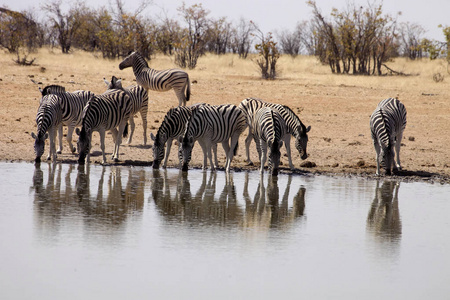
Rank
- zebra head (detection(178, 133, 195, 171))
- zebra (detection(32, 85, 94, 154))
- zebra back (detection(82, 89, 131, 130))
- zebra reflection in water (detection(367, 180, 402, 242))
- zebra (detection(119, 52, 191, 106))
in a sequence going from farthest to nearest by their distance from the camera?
zebra (detection(119, 52, 191, 106)) < zebra (detection(32, 85, 94, 154)) < zebra back (detection(82, 89, 131, 130)) < zebra head (detection(178, 133, 195, 171)) < zebra reflection in water (detection(367, 180, 402, 242))

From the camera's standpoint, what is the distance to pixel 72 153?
12672 mm

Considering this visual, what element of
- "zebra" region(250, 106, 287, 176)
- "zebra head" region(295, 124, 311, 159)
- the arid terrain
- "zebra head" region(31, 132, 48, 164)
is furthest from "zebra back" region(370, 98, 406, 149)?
"zebra head" region(31, 132, 48, 164)

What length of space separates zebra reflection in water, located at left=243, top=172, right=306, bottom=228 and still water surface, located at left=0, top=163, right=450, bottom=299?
22 mm

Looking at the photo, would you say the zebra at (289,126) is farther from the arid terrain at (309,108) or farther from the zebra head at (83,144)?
the zebra head at (83,144)

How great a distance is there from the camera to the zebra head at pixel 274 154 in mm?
10633

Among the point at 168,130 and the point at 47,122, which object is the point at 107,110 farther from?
the point at 168,130

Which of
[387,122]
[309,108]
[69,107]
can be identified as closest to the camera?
[387,122]

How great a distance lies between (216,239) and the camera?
6418 millimetres

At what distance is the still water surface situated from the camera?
5.09 m

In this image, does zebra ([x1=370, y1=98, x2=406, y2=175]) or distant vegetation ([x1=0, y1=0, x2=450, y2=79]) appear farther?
distant vegetation ([x1=0, y1=0, x2=450, y2=79])

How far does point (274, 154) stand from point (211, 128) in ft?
3.75

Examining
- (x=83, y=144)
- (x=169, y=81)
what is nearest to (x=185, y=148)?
(x=83, y=144)

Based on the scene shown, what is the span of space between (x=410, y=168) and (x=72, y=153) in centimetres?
610

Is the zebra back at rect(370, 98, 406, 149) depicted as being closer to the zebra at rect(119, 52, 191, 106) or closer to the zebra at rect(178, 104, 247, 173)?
the zebra at rect(178, 104, 247, 173)
